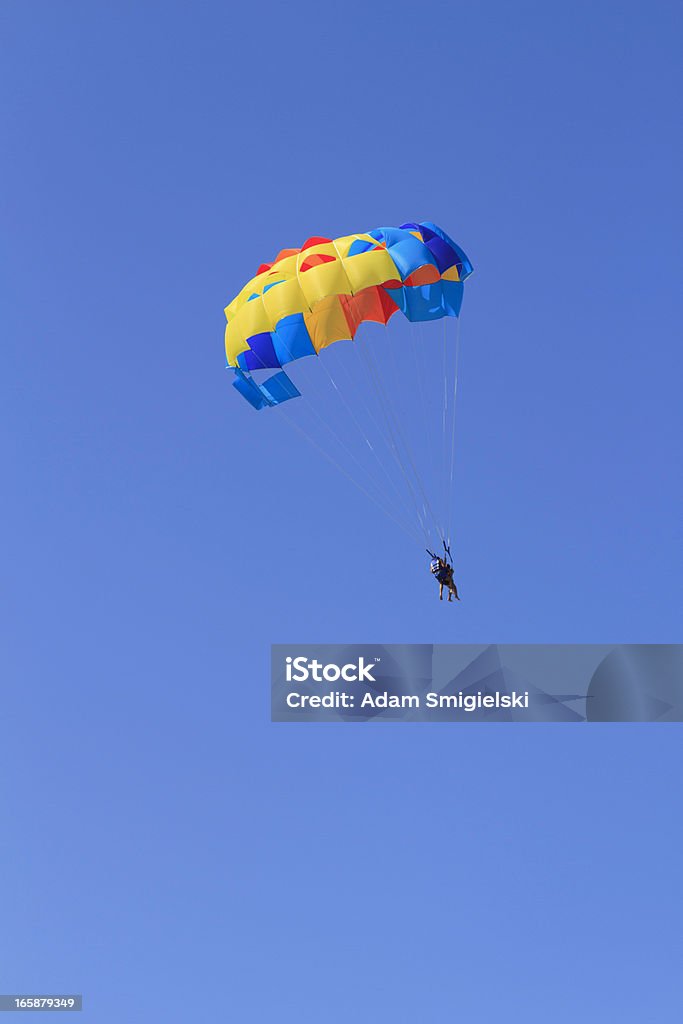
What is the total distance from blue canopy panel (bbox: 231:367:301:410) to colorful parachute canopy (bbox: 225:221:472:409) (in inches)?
1.1

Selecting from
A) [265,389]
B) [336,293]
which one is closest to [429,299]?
[336,293]

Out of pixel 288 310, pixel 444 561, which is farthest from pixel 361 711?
pixel 288 310

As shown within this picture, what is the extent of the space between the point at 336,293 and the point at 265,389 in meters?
2.81

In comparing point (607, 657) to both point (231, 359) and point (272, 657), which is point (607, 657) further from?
point (231, 359)

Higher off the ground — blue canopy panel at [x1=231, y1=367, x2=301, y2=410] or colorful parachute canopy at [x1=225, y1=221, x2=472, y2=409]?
colorful parachute canopy at [x1=225, y1=221, x2=472, y2=409]

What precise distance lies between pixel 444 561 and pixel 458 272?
6076 millimetres

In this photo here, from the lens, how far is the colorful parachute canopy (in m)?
33.0

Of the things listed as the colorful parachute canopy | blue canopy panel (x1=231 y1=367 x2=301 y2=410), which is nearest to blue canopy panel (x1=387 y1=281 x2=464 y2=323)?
the colorful parachute canopy

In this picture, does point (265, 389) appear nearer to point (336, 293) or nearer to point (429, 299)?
point (336, 293)

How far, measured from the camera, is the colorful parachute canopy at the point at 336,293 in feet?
108

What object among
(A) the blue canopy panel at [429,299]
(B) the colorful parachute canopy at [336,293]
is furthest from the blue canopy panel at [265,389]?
(A) the blue canopy panel at [429,299]

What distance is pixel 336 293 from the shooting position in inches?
1294

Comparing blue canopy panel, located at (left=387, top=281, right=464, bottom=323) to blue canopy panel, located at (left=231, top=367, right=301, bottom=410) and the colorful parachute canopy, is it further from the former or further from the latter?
blue canopy panel, located at (left=231, top=367, right=301, bottom=410)

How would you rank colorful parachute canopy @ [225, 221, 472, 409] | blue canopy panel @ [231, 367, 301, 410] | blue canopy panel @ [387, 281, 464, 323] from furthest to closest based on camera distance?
blue canopy panel @ [231, 367, 301, 410]
blue canopy panel @ [387, 281, 464, 323]
colorful parachute canopy @ [225, 221, 472, 409]
